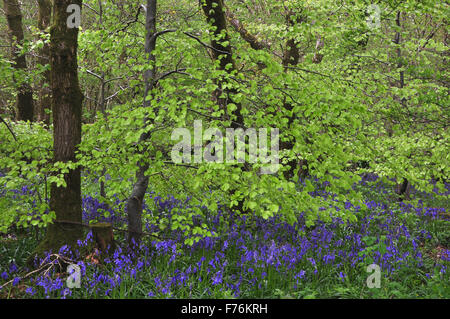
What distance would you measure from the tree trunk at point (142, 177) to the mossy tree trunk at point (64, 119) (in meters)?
0.70

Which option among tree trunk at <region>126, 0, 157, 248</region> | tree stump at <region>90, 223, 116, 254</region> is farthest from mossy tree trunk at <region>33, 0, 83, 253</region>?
tree trunk at <region>126, 0, 157, 248</region>

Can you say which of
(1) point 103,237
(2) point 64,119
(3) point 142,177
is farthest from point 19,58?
(1) point 103,237

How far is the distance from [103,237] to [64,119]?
1.66 meters

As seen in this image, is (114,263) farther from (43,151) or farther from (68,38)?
(68,38)

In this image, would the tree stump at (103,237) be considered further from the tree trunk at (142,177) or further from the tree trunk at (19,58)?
the tree trunk at (19,58)

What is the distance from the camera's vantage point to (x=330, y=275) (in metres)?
4.74

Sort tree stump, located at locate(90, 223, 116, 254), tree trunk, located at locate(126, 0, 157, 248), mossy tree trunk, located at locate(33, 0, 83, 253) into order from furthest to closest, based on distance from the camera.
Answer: tree stump, located at locate(90, 223, 116, 254)
tree trunk, located at locate(126, 0, 157, 248)
mossy tree trunk, located at locate(33, 0, 83, 253)

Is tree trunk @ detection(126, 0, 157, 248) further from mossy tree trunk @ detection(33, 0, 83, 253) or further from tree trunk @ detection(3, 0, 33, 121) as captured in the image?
tree trunk @ detection(3, 0, 33, 121)

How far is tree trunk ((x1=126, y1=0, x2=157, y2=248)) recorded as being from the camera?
4691 mm

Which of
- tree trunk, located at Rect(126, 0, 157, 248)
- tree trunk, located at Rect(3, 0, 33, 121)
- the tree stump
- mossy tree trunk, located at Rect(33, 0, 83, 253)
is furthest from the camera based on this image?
tree trunk, located at Rect(3, 0, 33, 121)

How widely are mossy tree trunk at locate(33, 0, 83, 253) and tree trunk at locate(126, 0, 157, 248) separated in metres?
0.70

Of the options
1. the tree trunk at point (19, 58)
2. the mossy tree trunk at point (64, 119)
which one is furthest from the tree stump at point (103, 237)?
the tree trunk at point (19, 58)

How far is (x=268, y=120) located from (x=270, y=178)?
2.43 ft
